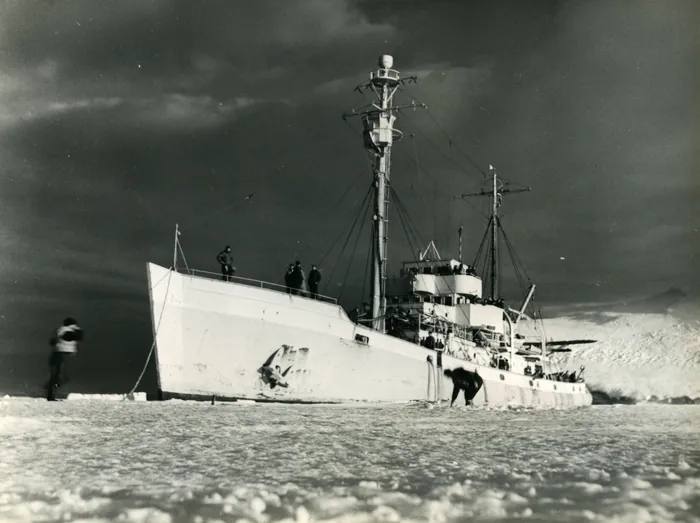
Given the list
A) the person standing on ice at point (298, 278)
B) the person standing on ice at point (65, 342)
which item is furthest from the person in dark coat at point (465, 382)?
the person standing on ice at point (65, 342)

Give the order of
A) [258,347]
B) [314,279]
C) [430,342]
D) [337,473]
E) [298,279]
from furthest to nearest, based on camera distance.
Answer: [430,342]
[314,279]
[298,279]
[258,347]
[337,473]

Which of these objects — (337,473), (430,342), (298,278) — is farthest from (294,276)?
(337,473)

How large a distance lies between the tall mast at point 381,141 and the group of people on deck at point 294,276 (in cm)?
510

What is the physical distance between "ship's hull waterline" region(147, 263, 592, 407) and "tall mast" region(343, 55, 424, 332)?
4934mm

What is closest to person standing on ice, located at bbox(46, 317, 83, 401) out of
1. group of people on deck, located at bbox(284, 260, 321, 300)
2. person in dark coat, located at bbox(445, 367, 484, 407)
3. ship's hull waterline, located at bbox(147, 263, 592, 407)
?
ship's hull waterline, located at bbox(147, 263, 592, 407)

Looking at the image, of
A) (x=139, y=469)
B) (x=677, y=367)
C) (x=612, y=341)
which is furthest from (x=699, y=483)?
(x=612, y=341)

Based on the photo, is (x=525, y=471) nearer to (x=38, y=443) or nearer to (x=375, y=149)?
(x=38, y=443)

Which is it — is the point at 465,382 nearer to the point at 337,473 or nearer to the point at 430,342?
the point at 430,342

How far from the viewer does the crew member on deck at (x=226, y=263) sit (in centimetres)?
1842

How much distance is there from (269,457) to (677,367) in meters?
56.4

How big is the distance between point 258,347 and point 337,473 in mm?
12727

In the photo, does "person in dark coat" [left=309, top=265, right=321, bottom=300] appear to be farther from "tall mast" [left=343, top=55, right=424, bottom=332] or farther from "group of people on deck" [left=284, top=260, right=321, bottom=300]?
"tall mast" [left=343, top=55, right=424, bottom=332]

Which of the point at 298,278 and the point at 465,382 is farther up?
the point at 298,278

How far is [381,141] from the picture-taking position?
87.0 feet
